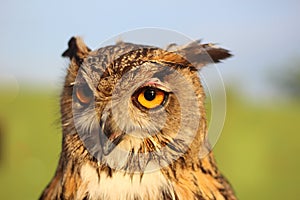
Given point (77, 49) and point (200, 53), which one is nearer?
point (200, 53)

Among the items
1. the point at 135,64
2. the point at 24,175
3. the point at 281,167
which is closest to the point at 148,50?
the point at 135,64

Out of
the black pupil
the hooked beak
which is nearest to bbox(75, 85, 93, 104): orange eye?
the hooked beak

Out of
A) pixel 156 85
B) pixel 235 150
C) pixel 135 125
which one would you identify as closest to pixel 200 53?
pixel 156 85

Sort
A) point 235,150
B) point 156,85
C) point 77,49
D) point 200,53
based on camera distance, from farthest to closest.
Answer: point 235,150 → point 77,49 → point 200,53 → point 156,85

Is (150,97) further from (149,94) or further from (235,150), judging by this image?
(235,150)

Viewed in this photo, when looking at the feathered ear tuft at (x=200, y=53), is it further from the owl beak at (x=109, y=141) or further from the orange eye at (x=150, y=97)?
the owl beak at (x=109, y=141)

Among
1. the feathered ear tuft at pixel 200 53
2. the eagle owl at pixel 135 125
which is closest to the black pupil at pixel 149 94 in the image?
the eagle owl at pixel 135 125

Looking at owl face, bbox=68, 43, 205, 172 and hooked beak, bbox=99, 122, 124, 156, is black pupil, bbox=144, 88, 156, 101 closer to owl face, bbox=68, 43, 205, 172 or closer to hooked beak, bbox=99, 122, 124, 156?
owl face, bbox=68, 43, 205, 172

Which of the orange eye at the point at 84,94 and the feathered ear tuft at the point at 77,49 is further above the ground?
the feathered ear tuft at the point at 77,49
